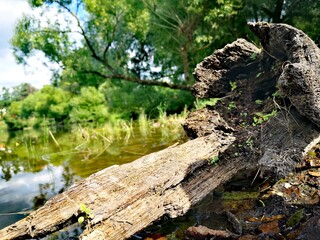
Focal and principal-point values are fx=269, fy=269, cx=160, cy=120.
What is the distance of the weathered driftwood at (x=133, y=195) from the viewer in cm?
198

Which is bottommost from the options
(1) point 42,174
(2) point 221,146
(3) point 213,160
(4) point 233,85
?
(1) point 42,174

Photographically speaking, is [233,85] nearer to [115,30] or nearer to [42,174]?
[42,174]

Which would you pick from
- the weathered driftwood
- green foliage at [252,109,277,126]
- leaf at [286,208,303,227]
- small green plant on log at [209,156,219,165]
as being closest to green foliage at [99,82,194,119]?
green foliage at [252,109,277,126]

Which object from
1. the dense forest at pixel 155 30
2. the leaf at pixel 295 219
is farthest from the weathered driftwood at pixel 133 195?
the dense forest at pixel 155 30

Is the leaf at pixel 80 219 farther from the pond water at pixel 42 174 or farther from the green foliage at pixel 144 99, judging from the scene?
the green foliage at pixel 144 99

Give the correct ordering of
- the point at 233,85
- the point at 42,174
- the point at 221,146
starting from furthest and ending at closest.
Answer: the point at 42,174
the point at 233,85
the point at 221,146

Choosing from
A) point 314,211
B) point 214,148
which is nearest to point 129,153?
point 214,148

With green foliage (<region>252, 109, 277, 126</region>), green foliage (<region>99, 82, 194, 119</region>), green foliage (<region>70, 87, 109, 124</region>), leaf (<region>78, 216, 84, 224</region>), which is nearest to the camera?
leaf (<region>78, 216, 84, 224</region>)

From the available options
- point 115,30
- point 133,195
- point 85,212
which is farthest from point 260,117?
point 115,30

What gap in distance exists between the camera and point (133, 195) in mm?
2266

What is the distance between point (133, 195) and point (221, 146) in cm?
125

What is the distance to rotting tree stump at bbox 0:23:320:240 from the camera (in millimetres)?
2080

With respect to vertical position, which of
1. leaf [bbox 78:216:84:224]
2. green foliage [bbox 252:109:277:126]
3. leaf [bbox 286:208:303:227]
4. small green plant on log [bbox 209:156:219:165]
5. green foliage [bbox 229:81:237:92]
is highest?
green foliage [bbox 229:81:237:92]

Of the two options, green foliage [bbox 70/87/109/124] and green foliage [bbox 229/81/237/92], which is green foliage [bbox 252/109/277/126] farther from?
green foliage [bbox 70/87/109/124]
